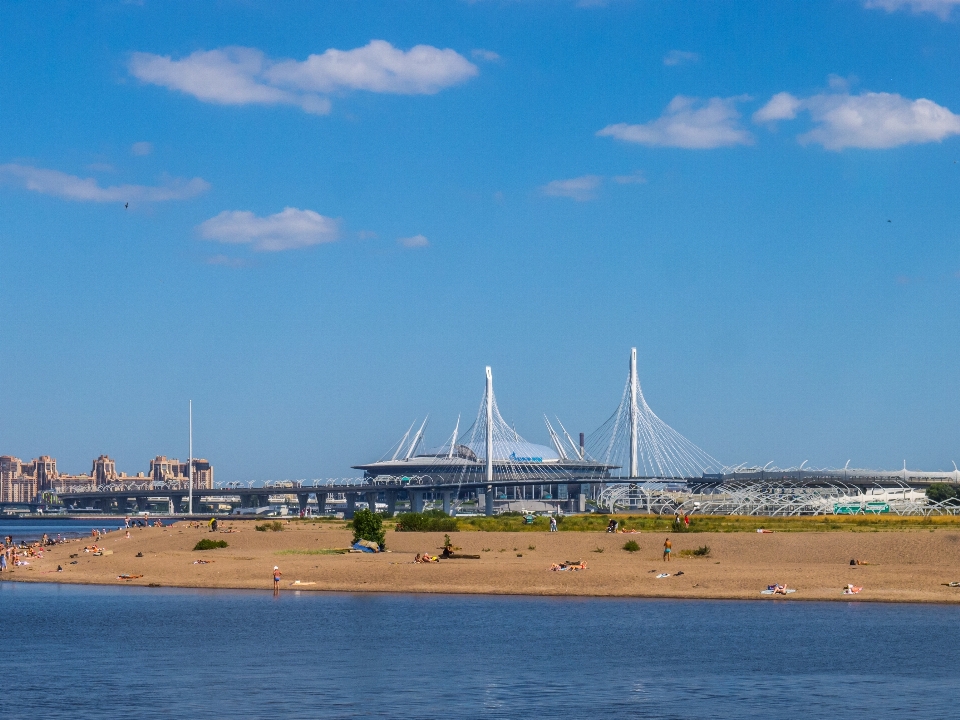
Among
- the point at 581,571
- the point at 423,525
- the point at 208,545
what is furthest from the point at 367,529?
the point at 423,525

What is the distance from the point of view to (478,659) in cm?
3209


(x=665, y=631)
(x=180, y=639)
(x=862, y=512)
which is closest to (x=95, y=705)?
(x=180, y=639)

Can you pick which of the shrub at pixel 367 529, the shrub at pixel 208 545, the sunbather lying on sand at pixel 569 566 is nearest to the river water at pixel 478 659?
the sunbather lying on sand at pixel 569 566

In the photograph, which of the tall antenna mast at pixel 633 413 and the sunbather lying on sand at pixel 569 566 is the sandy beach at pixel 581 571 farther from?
the tall antenna mast at pixel 633 413

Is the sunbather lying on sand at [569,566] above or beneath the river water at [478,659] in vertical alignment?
above

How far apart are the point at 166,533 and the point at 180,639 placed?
54009mm

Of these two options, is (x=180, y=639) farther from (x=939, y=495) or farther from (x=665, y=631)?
(x=939, y=495)

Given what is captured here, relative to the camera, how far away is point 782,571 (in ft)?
166

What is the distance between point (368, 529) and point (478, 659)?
35.0 metres

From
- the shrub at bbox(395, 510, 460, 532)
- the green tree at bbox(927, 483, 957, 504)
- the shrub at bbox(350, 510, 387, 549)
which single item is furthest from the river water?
the green tree at bbox(927, 483, 957, 504)

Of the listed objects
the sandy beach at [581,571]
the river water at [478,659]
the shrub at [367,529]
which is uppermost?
the shrub at [367,529]

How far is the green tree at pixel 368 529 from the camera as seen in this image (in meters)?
66.3

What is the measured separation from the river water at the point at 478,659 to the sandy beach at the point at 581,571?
3.10m

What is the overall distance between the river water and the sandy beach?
3.10 m
